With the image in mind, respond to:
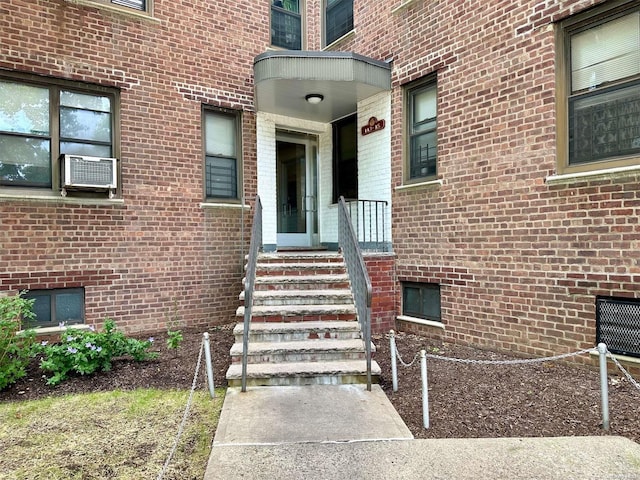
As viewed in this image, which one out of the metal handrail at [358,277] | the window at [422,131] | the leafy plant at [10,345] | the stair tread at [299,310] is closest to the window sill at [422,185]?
the window at [422,131]

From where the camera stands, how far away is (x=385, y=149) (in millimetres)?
7539

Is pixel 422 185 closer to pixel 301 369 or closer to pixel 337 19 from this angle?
pixel 301 369

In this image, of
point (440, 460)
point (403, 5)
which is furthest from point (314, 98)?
point (440, 460)

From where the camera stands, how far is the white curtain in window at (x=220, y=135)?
773cm

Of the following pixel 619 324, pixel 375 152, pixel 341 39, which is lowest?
pixel 619 324

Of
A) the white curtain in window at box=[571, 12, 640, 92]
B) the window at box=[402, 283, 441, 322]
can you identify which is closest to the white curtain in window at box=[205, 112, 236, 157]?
the window at box=[402, 283, 441, 322]

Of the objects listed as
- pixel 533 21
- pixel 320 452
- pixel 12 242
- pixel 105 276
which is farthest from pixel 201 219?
pixel 533 21

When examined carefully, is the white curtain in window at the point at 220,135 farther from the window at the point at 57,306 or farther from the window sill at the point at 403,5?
the window sill at the point at 403,5

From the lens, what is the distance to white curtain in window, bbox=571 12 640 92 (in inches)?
184

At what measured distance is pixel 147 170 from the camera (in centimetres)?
698

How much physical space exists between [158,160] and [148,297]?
2251mm

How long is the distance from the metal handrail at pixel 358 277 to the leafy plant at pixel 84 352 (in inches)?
104

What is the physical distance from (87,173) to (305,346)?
4179 millimetres

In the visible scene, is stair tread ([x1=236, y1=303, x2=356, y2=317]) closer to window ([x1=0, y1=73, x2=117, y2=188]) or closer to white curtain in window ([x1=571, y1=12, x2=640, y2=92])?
window ([x1=0, y1=73, x2=117, y2=188])
